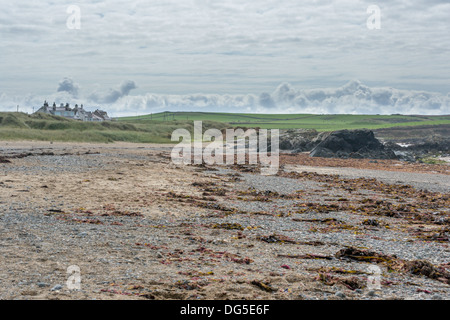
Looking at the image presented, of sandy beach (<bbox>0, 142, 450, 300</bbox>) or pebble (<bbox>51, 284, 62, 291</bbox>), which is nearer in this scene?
pebble (<bbox>51, 284, 62, 291</bbox>)

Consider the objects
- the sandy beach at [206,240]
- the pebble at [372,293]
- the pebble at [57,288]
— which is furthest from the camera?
the sandy beach at [206,240]

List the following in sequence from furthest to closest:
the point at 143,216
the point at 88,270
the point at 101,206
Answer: the point at 101,206
the point at 143,216
the point at 88,270

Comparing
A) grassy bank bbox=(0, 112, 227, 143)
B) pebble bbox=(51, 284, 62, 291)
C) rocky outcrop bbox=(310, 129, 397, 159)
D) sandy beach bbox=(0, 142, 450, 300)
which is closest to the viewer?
pebble bbox=(51, 284, 62, 291)

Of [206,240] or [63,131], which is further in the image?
[63,131]

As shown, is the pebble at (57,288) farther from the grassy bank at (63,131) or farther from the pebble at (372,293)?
the grassy bank at (63,131)

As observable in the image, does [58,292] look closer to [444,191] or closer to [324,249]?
[324,249]

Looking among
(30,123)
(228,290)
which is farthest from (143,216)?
(30,123)

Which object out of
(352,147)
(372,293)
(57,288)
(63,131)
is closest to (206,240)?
(372,293)

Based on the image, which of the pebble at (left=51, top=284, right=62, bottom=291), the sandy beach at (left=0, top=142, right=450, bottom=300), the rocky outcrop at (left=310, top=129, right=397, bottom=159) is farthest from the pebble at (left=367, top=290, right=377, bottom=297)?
the rocky outcrop at (left=310, top=129, right=397, bottom=159)

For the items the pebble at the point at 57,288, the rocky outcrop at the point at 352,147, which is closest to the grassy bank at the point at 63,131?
the rocky outcrop at the point at 352,147

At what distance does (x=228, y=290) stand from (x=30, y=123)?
A: 8696 cm

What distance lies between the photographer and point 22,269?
→ 866 centimetres

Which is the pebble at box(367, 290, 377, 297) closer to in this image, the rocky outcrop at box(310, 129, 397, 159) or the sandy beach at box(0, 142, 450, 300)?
the sandy beach at box(0, 142, 450, 300)

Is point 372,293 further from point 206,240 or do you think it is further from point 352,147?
point 352,147
